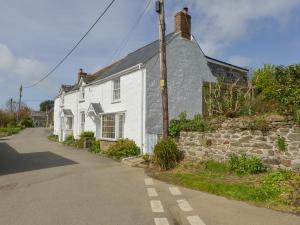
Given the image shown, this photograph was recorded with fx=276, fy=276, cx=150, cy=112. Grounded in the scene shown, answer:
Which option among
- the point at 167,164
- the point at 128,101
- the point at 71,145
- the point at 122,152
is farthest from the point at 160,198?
the point at 71,145

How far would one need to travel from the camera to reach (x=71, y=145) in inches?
945

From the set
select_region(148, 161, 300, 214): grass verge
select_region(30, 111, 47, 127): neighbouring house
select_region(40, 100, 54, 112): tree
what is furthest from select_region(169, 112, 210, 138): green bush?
select_region(40, 100, 54, 112): tree

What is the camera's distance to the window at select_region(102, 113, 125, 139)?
1794 cm

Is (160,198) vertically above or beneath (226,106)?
beneath

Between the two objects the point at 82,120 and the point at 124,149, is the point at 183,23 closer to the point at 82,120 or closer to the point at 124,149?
the point at 124,149

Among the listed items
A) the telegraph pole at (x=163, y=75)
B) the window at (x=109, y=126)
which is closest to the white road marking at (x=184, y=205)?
the telegraph pole at (x=163, y=75)

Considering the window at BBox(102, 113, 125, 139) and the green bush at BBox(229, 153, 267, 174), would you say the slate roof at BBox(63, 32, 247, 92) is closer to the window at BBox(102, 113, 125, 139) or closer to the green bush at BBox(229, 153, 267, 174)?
the window at BBox(102, 113, 125, 139)

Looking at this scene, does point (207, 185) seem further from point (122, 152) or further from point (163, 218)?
point (122, 152)

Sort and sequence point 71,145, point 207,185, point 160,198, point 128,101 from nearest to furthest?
1. point 160,198
2. point 207,185
3. point 128,101
4. point 71,145

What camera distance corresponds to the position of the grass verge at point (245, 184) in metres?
6.74

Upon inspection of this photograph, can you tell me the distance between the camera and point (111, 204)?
6.93m

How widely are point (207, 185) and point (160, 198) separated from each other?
1672mm

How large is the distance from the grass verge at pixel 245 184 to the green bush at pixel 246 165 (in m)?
0.21

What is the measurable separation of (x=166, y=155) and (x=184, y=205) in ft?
15.9
